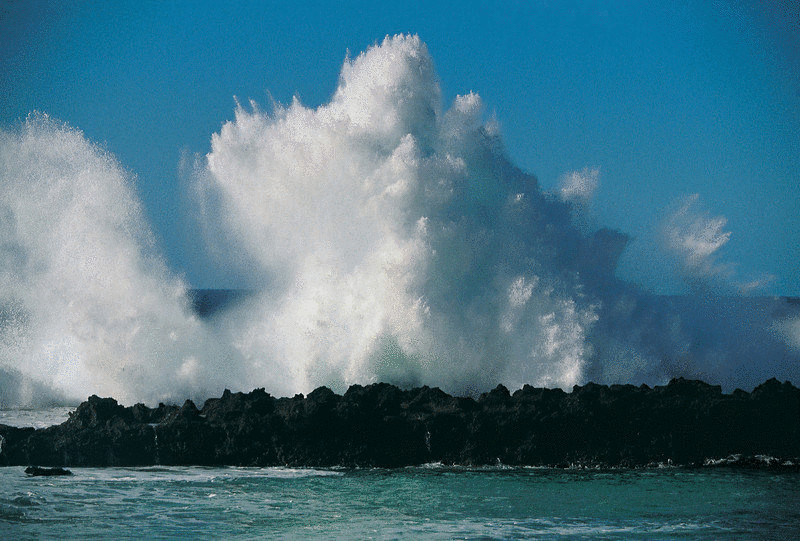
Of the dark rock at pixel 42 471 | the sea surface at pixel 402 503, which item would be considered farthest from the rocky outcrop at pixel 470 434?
the dark rock at pixel 42 471

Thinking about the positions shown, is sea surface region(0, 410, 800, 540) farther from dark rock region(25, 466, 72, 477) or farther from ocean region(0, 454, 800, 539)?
dark rock region(25, 466, 72, 477)

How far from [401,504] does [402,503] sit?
0.21 ft

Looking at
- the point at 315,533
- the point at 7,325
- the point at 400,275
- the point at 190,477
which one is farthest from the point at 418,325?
the point at 7,325

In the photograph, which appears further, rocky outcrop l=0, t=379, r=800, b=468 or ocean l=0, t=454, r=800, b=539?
rocky outcrop l=0, t=379, r=800, b=468

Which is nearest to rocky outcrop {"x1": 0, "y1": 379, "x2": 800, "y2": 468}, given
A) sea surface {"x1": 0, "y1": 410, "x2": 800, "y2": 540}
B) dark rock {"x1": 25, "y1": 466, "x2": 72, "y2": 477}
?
sea surface {"x1": 0, "y1": 410, "x2": 800, "y2": 540}

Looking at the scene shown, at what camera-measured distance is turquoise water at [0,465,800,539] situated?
1205 centimetres

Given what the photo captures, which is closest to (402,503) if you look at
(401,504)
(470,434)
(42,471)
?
(401,504)

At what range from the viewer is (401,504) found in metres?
13.7

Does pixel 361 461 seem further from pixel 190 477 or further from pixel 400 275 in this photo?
pixel 400 275

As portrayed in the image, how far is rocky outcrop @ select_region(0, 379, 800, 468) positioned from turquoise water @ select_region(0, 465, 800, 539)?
0.51m

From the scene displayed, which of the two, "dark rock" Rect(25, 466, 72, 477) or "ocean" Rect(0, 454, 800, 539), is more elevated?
"dark rock" Rect(25, 466, 72, 477)

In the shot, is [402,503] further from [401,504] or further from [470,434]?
[470,434]

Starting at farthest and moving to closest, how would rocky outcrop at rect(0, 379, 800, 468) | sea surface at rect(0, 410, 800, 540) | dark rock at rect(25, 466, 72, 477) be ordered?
rocky outcrop at rect(0, 379, 800, 468) → dark rock at rect(25, 466, 72, 477) → sea surface at rect(0, 410, 800, 540)

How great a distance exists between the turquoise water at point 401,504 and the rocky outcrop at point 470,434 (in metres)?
0.51
